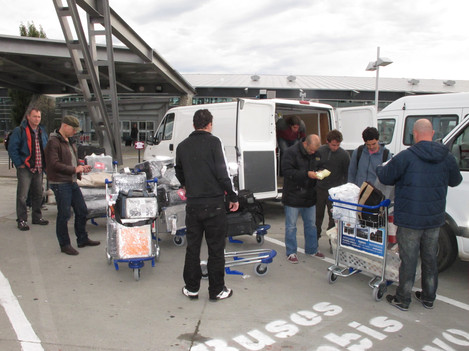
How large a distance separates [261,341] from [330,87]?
2863cm

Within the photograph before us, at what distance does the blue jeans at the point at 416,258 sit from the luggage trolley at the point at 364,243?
19 centimetres

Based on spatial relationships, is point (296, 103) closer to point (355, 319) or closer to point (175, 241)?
point (175, 241)

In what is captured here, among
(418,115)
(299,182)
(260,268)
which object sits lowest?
(260,268)

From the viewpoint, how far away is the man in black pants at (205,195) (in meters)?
3.64

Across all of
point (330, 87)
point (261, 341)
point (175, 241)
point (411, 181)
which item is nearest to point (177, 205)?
point (175, 241)

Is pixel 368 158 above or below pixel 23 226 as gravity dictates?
above

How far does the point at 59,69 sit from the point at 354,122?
41.8 ft

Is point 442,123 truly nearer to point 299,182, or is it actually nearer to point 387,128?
point 387,128

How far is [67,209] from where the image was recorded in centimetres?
504

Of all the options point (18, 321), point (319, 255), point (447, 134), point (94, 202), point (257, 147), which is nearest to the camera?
point (18, 321)

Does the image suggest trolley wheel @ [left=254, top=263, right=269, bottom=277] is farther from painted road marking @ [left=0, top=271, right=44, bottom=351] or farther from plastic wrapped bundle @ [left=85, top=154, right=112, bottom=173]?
plastic wrapped bundle @ [left=85, top=154, right=112, bottom=173]

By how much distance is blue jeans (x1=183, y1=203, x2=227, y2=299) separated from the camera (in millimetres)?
3672

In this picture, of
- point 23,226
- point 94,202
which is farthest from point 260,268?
point 23,226

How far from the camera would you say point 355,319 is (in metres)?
3.54
